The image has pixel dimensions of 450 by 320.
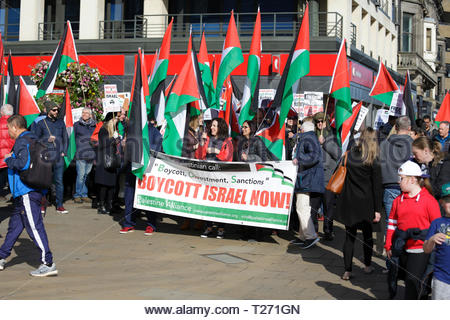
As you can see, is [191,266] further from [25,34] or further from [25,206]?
[25,34]

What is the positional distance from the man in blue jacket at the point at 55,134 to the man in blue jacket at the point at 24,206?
13.0 feet

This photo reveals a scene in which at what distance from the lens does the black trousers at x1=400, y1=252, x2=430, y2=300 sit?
15.8 ft

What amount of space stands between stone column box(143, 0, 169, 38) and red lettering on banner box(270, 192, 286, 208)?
16.2 m

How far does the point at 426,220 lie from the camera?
4.93 metres

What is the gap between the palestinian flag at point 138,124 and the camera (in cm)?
Result: 907

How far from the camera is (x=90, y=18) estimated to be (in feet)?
78.6

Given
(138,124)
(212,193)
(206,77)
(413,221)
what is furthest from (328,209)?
(413,221)

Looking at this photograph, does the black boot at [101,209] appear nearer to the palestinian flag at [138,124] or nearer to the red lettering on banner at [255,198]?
the palestinian flag at [138,124]

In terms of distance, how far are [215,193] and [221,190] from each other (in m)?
0.11

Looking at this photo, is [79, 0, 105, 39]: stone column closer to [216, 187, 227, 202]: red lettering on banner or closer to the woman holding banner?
the woman holding banner

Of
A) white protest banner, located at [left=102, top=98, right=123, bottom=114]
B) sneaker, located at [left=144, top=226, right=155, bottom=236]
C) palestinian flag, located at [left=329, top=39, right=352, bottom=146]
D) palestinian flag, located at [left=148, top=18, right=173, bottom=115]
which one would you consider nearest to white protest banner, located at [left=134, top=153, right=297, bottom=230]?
sneaker, located at [left=144, top=226, right=155, bottom=236]

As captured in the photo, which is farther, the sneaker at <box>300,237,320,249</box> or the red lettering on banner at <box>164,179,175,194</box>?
the red lettering on banner at <box>164,179,175,194</box>

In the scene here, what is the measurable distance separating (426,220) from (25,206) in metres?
4.34

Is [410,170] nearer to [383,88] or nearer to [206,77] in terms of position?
[383,88]
